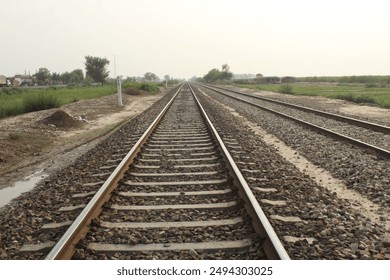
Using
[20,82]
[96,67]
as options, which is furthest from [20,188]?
[20,82]

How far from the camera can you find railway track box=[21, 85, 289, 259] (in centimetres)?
325

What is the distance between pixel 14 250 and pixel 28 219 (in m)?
0.83

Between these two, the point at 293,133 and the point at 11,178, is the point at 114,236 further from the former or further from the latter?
the point at 293,133

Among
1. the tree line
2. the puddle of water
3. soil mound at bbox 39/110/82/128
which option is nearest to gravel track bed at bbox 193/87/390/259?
the puddle of water

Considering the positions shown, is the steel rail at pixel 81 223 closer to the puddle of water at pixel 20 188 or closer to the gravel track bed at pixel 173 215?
the gravel track bed at pixel 173 215

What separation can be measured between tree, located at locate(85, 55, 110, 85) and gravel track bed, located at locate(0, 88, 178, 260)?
109680 mm

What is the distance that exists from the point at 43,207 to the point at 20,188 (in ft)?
4.70

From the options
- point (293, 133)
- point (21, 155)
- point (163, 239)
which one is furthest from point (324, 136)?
point (21, 155)

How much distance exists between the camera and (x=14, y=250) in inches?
136

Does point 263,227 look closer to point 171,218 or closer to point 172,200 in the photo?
point 171,218

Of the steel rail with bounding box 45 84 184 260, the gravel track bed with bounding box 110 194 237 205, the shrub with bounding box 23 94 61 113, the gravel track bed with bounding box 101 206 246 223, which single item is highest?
the shrub with bounding box 23 94 61 113

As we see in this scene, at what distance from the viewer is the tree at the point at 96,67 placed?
11012 cm

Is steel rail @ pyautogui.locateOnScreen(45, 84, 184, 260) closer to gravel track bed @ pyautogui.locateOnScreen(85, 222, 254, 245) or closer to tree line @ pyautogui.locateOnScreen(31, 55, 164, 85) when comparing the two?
gravel track bed @ pyautogui.locateOnScreen(85, 222, 254, 245)

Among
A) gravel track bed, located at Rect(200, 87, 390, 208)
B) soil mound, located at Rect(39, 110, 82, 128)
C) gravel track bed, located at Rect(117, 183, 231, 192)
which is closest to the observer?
gravel track bed, located at Rect(117, 183, 231, 192)
